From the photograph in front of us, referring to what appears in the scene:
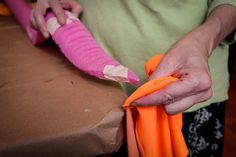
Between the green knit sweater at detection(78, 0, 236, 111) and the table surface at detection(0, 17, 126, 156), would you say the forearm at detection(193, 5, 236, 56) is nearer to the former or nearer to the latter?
the green knit sweater at detection(78, 0, 236, 111)

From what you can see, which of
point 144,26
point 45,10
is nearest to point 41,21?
point 45,10

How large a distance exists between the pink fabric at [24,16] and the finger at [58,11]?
6cm

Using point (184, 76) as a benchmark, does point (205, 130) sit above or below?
below

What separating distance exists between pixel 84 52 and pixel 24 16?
0.80 ft

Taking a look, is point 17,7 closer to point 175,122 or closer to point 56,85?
point 56,85

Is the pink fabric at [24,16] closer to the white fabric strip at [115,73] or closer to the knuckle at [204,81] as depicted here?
the white fabric strip at [115,73]

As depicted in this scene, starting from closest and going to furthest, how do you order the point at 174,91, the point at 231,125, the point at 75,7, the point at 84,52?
the point at 174,91 < the point at 84,52 < the point at 75,7 < the point at 231,125

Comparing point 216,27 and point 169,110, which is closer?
point 169,110

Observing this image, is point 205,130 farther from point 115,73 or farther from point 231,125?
point 231,125

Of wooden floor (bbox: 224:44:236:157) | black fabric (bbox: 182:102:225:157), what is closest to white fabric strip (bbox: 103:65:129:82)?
black fabric (bbox: 182:102:225:157)

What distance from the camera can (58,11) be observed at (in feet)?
1.76

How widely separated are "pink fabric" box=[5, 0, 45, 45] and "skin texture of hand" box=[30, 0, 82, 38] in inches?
1.0

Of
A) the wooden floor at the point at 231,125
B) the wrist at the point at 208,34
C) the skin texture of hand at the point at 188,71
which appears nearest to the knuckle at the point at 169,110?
the skin texture of hand at the point at 188,71

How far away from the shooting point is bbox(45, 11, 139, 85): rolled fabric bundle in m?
0.44
